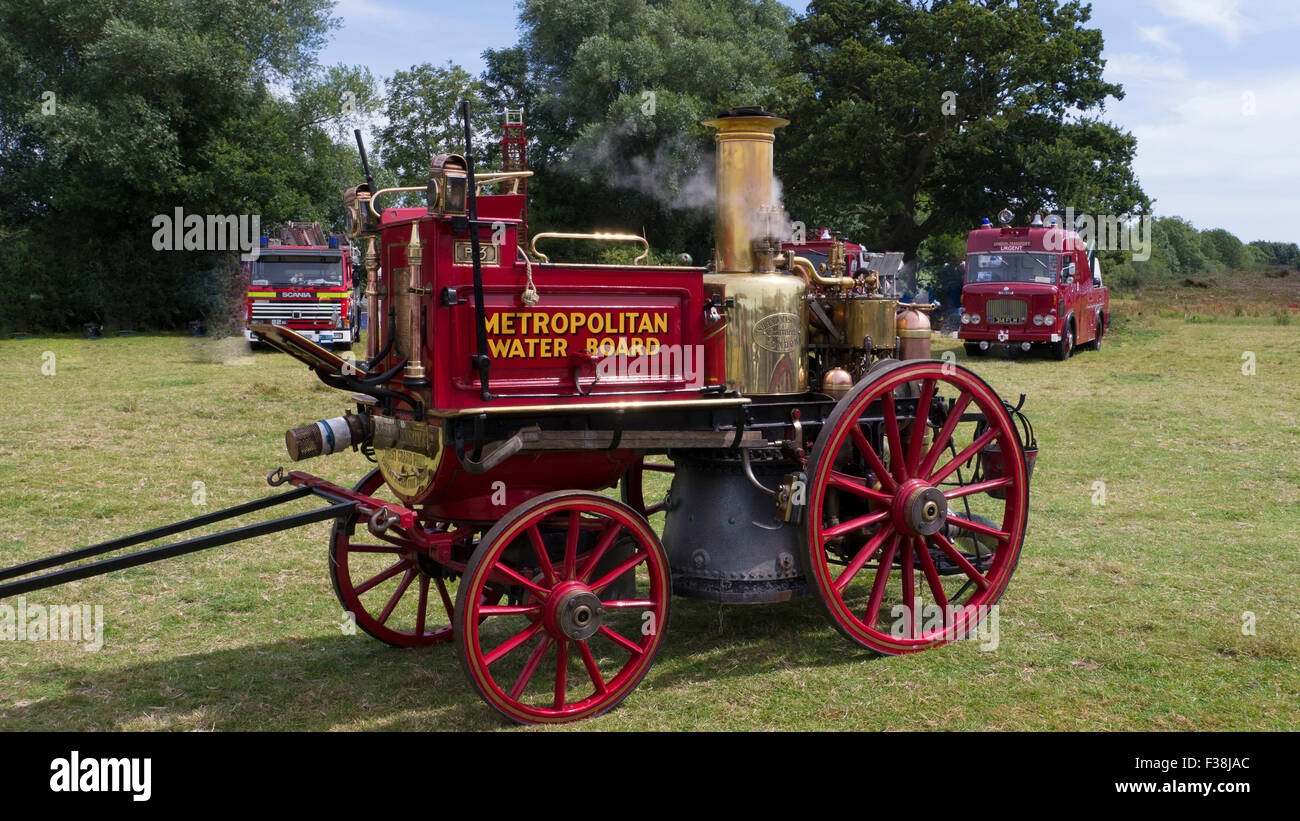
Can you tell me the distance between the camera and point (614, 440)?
4.83 m

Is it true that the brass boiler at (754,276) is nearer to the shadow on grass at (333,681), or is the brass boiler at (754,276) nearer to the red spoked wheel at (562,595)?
the red spoked wheel at (562,595)

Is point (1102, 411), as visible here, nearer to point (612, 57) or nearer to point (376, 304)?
point (376, 304)

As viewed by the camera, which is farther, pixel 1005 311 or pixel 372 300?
pixel 1005 311

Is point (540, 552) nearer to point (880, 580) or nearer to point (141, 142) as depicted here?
point (880, 580)

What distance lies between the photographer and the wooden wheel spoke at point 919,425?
551 centimetres

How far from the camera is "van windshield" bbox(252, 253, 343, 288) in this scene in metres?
22.2

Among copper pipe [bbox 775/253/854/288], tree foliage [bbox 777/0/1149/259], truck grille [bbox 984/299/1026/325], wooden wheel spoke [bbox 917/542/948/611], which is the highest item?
tree foliage [bbox 777/0/1149/259]

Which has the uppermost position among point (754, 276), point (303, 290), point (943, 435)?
point (303, 290)

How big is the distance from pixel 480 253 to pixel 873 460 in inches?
85.7

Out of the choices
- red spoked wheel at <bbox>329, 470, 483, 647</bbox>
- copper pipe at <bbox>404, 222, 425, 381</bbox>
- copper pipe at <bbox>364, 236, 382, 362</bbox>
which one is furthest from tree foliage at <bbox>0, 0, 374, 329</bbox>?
copper pipe at <bbox>404, 222, 425, 381</bbox>
